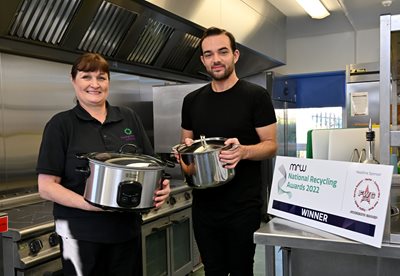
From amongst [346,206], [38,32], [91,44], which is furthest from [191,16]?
[346,206]

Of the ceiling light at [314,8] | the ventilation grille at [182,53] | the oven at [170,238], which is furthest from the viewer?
the ceiling light at [314,8]

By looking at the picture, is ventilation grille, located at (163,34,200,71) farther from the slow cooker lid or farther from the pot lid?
the slow cooker lid

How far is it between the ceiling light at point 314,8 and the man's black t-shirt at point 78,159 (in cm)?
331

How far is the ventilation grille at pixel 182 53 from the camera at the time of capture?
3.58 metres

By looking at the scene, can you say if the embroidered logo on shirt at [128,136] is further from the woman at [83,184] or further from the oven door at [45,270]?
the oven door at [45,270]

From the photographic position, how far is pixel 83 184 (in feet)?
4.89

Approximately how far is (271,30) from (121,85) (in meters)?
2.27

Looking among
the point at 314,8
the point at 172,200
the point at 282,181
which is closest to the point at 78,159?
the point at 282,181

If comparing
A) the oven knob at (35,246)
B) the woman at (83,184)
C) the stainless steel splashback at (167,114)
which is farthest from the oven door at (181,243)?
the woman at (83,184)

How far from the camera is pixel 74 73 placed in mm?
1525

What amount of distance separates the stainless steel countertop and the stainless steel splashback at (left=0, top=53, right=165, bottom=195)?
169cm

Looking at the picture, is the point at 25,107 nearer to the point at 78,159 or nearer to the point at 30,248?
the point at 30,248

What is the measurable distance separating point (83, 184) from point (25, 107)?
120 cm

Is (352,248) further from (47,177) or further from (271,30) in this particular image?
(271,30)
